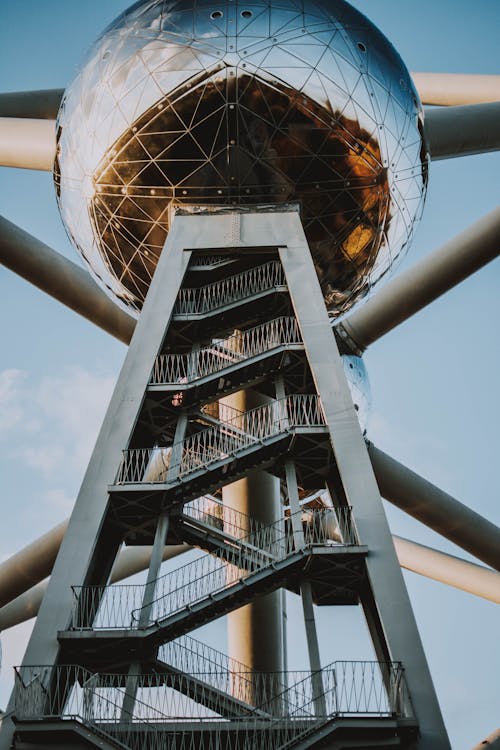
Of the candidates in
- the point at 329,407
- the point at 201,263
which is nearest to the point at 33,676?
the point at 329,407

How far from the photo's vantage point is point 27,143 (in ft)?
65.5

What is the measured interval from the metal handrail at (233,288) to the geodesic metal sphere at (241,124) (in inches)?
50.7

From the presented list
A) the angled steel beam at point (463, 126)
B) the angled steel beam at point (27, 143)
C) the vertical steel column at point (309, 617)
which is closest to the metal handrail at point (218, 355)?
the vertical steel column at point (309, 617)

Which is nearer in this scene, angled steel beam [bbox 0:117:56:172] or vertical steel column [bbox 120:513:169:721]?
vertical steel column [bbox 120:513:169:721]

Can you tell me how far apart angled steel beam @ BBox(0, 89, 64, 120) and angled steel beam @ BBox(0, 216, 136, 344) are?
2.83 m

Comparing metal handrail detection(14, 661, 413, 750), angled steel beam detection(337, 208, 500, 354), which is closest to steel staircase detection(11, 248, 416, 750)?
metal handrail detection(14, 661, 413, 750)

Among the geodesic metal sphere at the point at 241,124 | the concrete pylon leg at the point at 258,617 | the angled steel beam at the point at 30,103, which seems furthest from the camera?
the angled steel beam at the point at 30,103

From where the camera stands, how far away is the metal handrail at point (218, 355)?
15.3 meters

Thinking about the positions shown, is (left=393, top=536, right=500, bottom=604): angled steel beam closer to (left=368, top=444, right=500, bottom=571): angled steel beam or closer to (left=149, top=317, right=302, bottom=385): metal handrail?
(left=368, top=444, right=500, bottom=571): angled steel beam

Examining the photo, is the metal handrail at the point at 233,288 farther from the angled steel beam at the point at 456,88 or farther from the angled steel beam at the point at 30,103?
the angled steel beam at the point at 456,88

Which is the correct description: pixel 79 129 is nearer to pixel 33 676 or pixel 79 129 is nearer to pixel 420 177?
pixel 420 177

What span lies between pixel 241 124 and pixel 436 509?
971 cm

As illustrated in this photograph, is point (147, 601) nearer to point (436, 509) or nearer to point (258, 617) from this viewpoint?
point (258, 617)

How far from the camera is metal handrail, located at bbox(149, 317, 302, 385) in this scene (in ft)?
50.2
